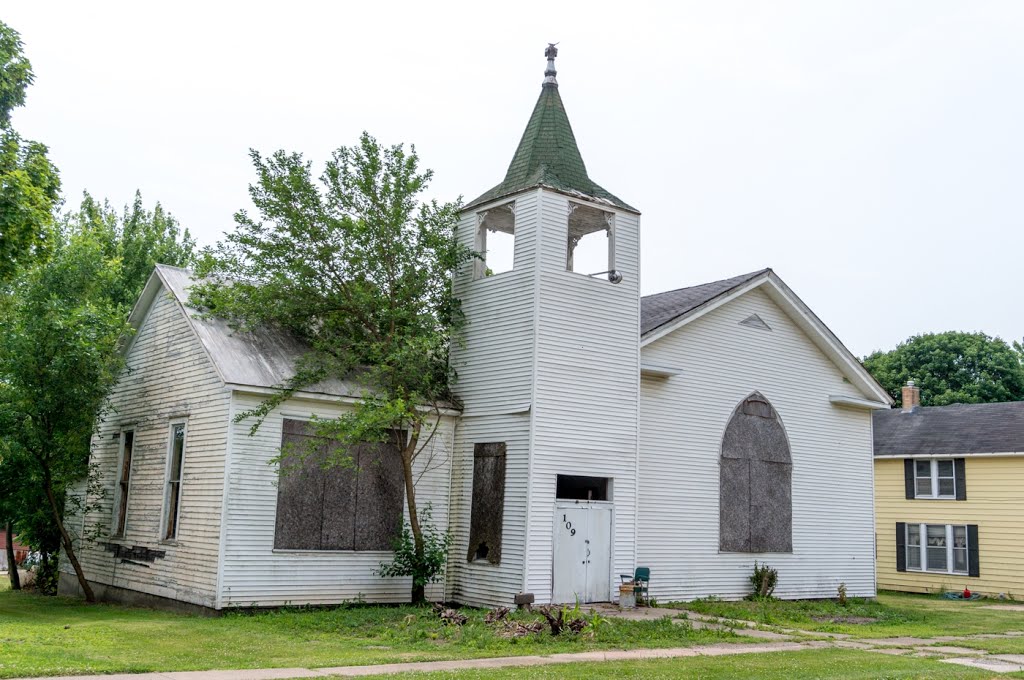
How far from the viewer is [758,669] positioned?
41.0 ft

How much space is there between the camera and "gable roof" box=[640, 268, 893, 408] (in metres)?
22.0

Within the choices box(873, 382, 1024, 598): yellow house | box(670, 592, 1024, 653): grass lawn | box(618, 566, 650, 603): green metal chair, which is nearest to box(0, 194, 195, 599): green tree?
box(618, 566, 650, 603): green metal chair

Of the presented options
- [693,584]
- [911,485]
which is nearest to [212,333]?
[693,584]

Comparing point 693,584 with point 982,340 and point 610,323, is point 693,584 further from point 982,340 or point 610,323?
point 982,340

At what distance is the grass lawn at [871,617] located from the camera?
17.9m

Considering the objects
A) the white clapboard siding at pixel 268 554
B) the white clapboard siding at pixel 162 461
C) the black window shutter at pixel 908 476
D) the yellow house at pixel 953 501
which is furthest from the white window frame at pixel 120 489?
the black window shutter at pixel 908 476

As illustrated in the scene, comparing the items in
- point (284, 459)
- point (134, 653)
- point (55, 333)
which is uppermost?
point (55, 333)

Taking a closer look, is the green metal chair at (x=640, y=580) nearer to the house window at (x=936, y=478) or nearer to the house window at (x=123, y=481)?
the house window at (x=123, y=481)

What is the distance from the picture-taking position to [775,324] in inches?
965

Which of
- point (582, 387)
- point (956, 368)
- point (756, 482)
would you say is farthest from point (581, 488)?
point (956, 368)

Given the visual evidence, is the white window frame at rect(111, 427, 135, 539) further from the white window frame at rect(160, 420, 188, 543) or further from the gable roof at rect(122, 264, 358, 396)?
the gable roof at rect(122, 264, 358, 396)

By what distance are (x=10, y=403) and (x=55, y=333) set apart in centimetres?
223

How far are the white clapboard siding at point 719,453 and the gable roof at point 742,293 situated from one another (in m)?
0.29

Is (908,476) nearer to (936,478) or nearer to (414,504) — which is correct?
(936,478)
